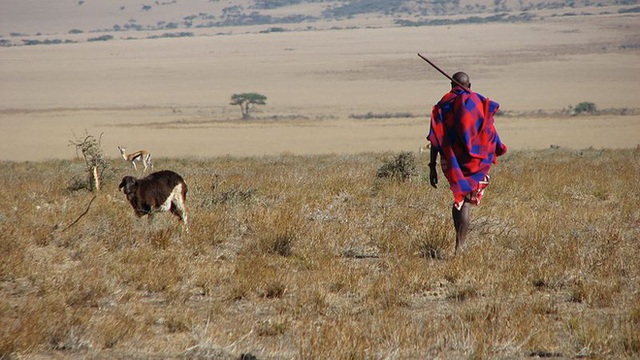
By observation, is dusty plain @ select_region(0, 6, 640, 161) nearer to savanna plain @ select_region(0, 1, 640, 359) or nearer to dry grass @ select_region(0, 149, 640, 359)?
savanna plain @ select_region(0, 1, 640, 359)

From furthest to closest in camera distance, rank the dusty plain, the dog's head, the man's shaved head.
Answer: the dusty plain < the dog's head < the man's shaved head

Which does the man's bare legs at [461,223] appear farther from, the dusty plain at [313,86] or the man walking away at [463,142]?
the dusty plain at [313,86]

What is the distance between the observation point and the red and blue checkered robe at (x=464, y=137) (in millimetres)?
8312

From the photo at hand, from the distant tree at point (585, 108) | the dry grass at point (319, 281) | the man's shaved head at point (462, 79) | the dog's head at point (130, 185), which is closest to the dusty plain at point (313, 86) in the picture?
the distant tree at point (585, 108)

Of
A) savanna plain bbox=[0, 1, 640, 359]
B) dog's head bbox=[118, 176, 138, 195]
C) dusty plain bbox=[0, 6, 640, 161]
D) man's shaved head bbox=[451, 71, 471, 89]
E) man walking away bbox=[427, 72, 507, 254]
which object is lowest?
dusty plain bbox=[0, 6, 640, 161]

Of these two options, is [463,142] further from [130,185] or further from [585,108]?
[585,108]

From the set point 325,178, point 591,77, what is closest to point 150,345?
point 325,178

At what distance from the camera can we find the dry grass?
18.6 feet

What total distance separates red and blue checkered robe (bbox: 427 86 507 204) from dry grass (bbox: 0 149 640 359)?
26.3 inches

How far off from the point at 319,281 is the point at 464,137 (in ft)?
6.46

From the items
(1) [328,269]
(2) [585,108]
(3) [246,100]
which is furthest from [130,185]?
(3) [246,100]

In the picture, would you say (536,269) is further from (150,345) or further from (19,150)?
(19,150)

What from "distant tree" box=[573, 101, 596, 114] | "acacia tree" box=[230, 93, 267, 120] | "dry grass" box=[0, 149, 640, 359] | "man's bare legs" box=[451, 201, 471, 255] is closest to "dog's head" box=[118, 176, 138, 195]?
"dry grass" box=[0, 149, 640, 359]

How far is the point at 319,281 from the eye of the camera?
291 inches
